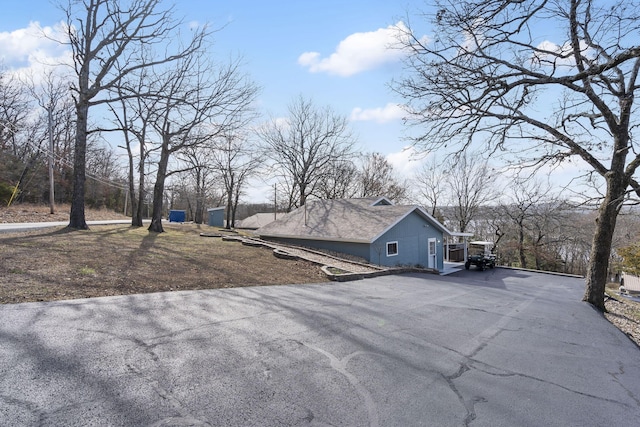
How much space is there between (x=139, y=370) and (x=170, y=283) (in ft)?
14.4

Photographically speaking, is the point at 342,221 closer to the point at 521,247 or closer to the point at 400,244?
the point at 400,244

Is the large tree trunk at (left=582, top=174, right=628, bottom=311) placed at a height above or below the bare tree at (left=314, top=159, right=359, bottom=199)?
below

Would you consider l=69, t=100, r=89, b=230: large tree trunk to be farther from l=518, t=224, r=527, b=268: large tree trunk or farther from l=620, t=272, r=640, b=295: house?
l=518, t=224, r=527, b=268: large tree trunk

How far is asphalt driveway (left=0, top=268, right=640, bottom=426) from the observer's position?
2.80 meters

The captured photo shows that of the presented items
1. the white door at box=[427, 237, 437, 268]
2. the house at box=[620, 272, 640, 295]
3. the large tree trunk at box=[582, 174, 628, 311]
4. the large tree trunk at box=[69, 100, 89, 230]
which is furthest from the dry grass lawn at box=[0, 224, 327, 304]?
the house at box=[620, 272, 640, 295]

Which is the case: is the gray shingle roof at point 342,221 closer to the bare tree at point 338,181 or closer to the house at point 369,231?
the house at point 369,231

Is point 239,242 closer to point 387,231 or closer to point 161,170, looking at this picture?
point 161,170

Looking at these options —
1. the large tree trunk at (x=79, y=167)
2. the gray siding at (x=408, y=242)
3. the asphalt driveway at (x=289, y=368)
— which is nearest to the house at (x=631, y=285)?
the gray siding at (x=408, y=242)

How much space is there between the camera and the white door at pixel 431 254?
2192 cm

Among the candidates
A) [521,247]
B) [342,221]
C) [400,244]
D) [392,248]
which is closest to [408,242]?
[400,244]

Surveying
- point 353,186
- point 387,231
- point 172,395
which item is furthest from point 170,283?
point 353,186

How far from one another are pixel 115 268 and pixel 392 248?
13.8m

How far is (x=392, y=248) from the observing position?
18.3 meters

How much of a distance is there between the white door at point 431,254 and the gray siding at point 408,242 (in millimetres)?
317
